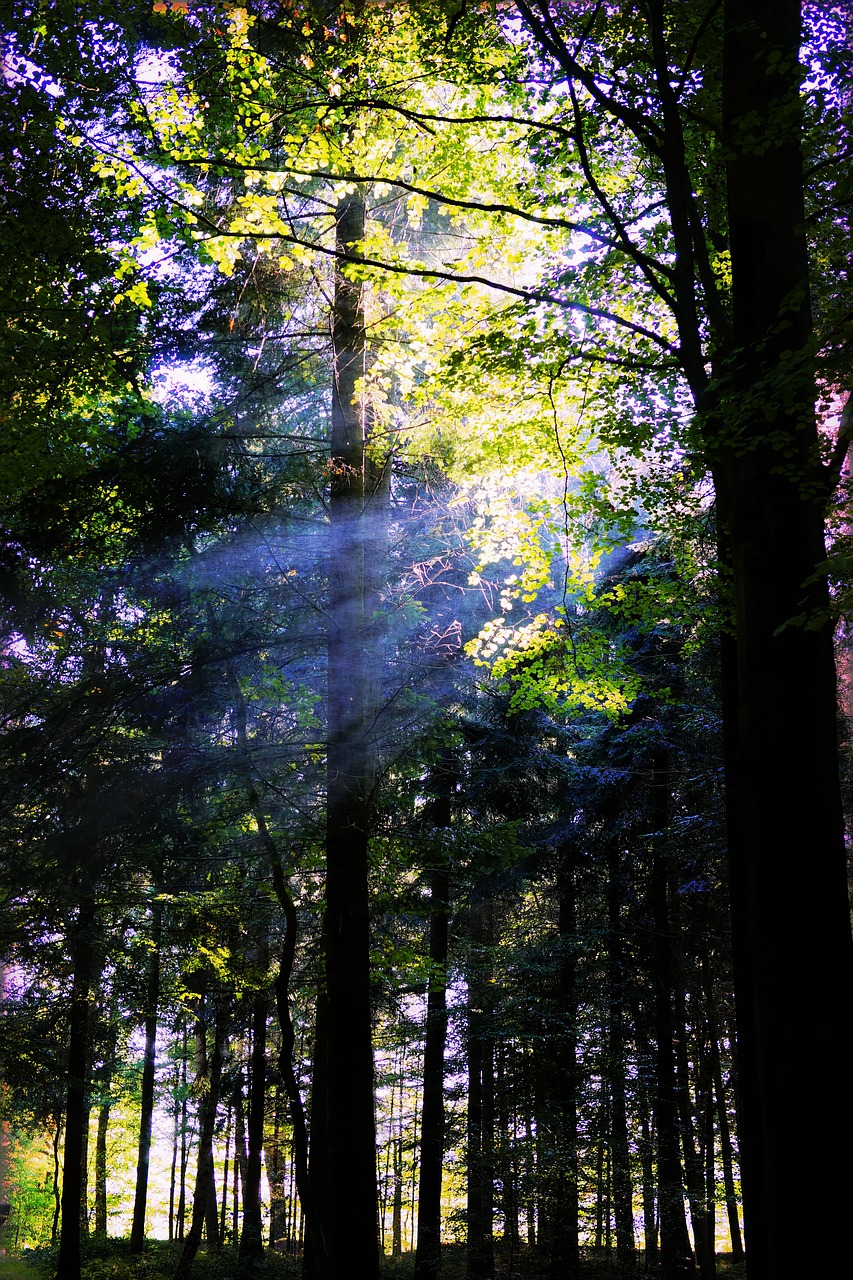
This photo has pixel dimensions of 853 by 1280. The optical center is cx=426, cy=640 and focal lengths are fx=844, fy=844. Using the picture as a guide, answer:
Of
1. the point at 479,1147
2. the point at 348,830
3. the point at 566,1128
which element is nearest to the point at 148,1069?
the point at 479,1147

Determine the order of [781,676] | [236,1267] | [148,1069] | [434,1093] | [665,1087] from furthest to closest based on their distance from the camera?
[148,1069] < [236,1267] < [434,1093] < [665,1087] < [781,676]

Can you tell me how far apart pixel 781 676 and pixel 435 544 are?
6550 millimetres

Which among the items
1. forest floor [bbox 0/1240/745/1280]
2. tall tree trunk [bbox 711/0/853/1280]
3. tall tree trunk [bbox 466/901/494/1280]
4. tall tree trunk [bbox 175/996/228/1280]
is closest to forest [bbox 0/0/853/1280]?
tall tree trunk [bbox 711/0/853/1280]

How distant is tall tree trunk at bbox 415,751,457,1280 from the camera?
11.9 meters

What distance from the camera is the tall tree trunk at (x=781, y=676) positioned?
321 cm

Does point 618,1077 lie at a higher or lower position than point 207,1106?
higher

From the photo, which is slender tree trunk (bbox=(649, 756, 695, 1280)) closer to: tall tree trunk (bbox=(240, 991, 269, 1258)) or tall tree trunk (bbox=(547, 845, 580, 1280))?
tall tree trunk (bbox=(547, 845, 580, 1280))

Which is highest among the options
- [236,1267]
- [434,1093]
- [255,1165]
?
[434,1093]

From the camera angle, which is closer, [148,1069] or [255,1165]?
[255,1165]

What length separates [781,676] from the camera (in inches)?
140

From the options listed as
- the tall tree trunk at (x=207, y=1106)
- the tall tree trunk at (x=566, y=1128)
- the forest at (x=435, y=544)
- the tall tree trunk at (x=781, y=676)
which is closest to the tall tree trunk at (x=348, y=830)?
the forest at (x=435, y=544)

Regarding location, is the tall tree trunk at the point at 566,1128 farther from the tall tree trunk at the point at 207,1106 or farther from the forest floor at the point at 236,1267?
the tall tree trunk at the point at 207,1106

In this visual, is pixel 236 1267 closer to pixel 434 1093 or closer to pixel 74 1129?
pixel 74 1129

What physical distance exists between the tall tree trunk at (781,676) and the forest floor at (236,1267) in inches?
473
